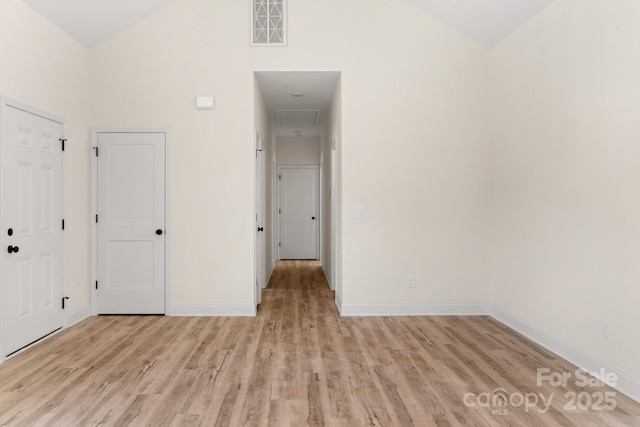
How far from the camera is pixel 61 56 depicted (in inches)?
160

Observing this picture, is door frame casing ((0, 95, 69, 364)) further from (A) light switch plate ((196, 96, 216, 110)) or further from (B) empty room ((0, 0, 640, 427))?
(A) light switch plate ((196, 96, 216, 110))

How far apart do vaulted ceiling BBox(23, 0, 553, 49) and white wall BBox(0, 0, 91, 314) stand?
15 cm

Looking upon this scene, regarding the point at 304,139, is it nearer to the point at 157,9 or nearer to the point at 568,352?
the point at 157,9

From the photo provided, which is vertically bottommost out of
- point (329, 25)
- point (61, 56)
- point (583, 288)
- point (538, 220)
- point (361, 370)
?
point (361, 370)

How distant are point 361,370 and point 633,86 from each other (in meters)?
2.67

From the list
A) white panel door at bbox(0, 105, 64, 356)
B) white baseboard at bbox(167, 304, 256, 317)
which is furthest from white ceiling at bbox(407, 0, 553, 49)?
white panel door at bbox(0, 105, 64, 356)

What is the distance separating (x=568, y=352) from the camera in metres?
3.24

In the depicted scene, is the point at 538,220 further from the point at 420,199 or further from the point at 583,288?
the point at 420,199

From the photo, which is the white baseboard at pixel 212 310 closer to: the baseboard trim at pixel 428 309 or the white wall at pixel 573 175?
the baseboard trim at pixel 428 309

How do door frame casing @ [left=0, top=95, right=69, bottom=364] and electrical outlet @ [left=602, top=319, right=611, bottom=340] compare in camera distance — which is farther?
door frame casing @ [left=0, top=95, right=69, bottom=364]

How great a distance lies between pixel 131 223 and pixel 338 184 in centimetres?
240

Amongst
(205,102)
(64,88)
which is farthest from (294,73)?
(64,88)

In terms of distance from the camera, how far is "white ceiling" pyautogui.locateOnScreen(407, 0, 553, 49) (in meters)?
3.77

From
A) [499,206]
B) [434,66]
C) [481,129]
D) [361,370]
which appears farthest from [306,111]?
[361,370]
